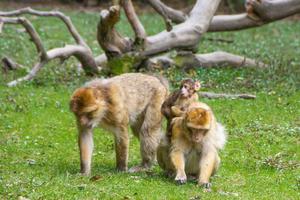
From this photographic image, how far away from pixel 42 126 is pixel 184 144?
389cm

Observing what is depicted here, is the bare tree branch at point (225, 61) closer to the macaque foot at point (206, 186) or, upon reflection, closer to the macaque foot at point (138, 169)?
the macaque foot at point (138, 169)

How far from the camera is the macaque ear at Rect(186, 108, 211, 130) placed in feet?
27.0

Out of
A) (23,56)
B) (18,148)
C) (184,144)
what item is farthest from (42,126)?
(23,56)

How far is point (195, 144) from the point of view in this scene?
8.52 meters

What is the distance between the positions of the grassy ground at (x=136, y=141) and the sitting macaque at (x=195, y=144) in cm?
18

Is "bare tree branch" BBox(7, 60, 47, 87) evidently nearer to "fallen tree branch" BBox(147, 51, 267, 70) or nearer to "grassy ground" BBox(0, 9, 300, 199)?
"grassy ground" BBox(0, 9, 300, 199)

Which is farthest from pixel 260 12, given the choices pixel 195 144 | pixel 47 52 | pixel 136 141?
pixel 195 144

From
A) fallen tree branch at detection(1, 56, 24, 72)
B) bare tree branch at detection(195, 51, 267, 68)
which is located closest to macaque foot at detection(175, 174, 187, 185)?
bare tree branch at detection(195, 51, 267, 68)

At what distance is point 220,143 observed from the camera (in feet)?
28.3

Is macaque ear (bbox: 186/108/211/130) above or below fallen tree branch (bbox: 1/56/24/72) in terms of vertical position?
above

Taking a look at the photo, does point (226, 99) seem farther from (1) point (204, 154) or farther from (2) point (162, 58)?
(1) point (204, 154)

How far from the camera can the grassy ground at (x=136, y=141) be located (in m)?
8.30

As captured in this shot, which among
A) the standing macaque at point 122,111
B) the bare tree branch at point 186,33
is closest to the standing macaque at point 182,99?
the standing macaque at point 122,111

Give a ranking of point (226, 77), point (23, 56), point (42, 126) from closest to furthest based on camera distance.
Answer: point (42, 126), point (226, 77), point (23, 56)
